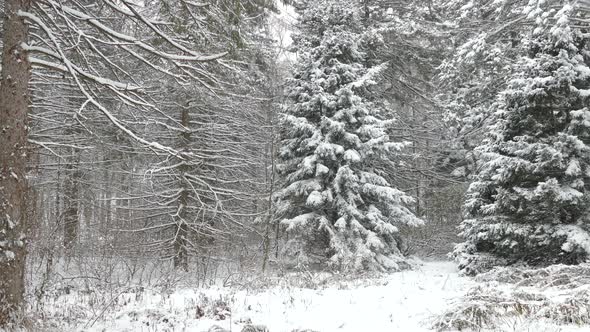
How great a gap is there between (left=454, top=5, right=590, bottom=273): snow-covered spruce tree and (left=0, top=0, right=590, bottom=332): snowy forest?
5 centimetres

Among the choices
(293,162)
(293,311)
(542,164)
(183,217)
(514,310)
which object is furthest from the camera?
(293,162)

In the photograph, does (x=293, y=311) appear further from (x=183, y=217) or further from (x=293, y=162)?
(x=293, y=162)

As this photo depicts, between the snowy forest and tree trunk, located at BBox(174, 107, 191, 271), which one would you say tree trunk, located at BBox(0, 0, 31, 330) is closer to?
the snowy forest

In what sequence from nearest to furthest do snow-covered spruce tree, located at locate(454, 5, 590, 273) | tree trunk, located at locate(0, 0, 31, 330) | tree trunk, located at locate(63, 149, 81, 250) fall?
tree trunk, located at locate(0, 0, 31, 330), snow-covered spruce tree, located at locate(454, 5, 590, 273), tree trunk, located at locate(63, 149, 81, 250)

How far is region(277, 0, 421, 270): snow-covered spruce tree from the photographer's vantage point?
1394 centimetres

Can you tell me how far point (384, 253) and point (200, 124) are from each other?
684 centimetres

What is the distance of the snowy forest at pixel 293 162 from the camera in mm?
5781

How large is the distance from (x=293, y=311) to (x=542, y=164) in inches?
296

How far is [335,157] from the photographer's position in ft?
45.9

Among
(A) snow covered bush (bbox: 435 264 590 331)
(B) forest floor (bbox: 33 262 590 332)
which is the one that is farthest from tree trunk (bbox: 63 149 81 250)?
(A) snow covered bush (bbox: 435 264 590 331)

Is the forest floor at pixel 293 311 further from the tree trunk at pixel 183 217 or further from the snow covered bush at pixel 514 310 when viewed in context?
the tree trunk at pixel 183 217

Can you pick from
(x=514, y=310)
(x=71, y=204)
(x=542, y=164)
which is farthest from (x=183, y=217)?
(x=514, y=310)

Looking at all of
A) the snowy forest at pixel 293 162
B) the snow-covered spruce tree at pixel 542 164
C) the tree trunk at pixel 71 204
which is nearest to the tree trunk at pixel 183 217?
the snowy forest at pixel 293 162

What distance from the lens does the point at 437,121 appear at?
19.9 metres
